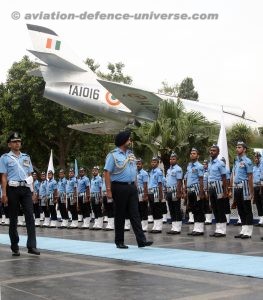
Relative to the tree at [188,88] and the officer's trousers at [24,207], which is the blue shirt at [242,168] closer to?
the officer's trousers at [24,207]

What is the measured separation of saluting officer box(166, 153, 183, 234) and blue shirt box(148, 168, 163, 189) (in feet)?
1.52

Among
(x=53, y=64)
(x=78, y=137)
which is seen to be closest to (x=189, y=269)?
(x=53, y=64)

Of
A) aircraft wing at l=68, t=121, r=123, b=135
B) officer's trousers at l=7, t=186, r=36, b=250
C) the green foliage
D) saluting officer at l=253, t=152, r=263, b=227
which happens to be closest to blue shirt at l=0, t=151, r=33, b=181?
officer's trousers at l=7, t=186, r=36, b=250

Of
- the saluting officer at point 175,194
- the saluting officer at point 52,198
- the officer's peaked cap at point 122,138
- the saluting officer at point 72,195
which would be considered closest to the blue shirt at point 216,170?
the saluting officer at point 175,194

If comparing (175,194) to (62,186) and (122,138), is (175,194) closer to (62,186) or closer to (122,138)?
(122,138)

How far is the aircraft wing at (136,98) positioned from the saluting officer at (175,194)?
1278 cm

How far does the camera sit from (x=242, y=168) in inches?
339

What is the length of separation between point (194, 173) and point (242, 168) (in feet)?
4.44

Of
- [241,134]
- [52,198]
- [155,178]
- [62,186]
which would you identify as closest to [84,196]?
[62,186]

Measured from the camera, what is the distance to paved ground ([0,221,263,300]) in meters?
4.09

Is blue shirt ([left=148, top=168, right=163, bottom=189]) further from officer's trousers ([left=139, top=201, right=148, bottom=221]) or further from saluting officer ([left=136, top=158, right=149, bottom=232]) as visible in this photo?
officer's trousers ([left=139, top=201, right=148, bottom=221])

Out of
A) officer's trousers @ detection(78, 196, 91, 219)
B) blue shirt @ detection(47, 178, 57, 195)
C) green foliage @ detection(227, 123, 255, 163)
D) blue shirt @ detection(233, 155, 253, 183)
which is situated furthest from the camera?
green foliage @ detection(227, 123, 255, 163)

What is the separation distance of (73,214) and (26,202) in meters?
7.40

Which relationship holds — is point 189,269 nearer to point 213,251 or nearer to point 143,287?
point 143,287
